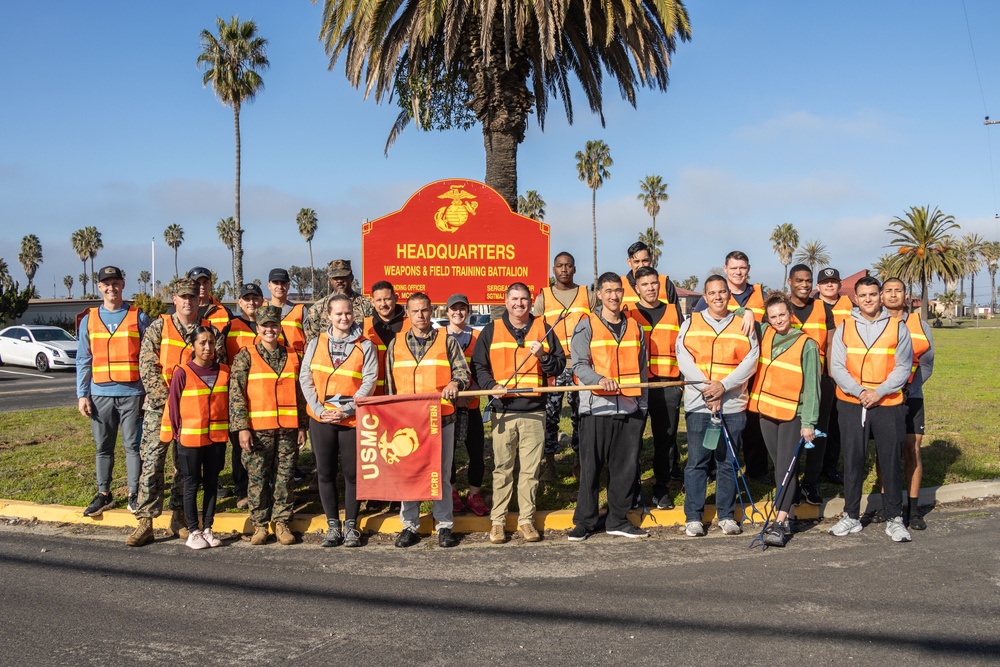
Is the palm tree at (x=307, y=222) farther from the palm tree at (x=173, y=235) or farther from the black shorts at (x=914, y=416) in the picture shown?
the black shorts at (x=914, y=416)

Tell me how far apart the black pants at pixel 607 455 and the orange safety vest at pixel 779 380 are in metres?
1.04

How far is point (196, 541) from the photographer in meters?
6.13

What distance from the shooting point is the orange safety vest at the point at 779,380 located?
19.6 feet

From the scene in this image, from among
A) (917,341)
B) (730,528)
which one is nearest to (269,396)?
(730,528)

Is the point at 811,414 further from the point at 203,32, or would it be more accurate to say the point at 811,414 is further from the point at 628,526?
the point at 203,32

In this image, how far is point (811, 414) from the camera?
19.4 ft

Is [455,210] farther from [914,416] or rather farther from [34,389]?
[34,389]

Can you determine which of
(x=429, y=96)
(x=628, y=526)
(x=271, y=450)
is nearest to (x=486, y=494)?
(x=628, y=526)

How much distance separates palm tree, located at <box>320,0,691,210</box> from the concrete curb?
570 centimetres

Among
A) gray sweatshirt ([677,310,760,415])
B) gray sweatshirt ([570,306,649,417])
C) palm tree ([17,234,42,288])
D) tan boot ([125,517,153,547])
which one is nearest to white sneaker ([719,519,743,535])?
Result: gray sweatshirt ([677,310,760,415])

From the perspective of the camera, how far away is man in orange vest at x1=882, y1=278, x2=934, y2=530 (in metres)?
6.47

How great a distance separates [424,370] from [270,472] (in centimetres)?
162

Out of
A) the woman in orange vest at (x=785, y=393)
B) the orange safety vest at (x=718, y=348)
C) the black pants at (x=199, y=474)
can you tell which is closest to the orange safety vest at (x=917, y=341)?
the woman in orange vest at (x=785, y=393)

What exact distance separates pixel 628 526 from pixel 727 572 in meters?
1.11
